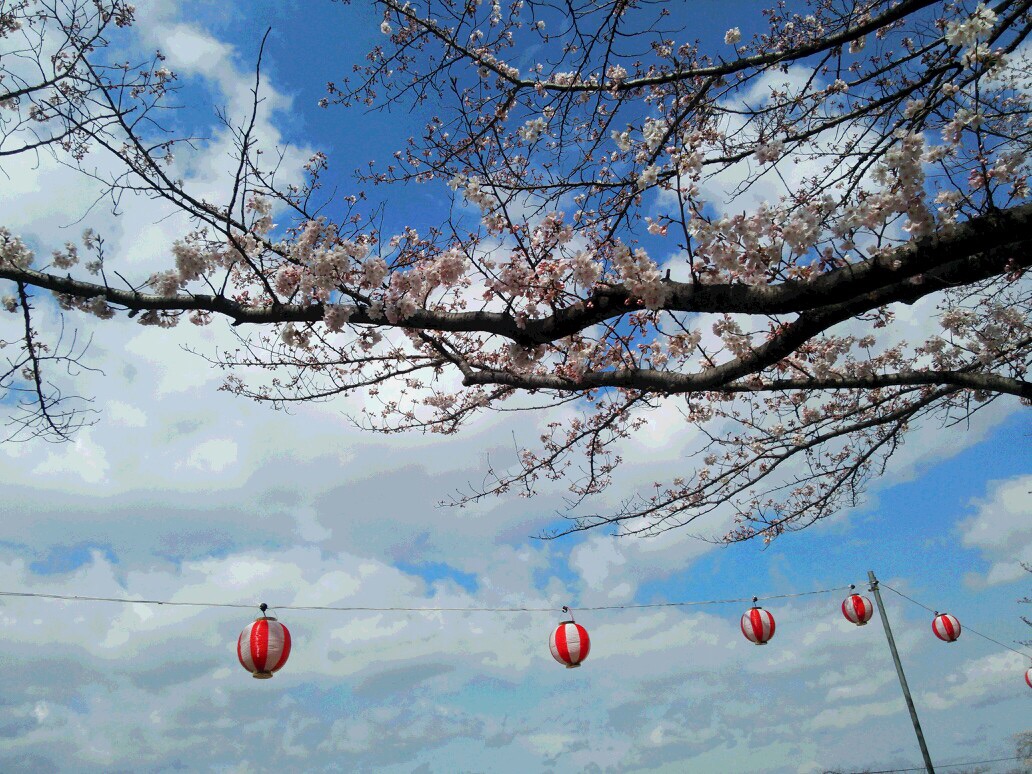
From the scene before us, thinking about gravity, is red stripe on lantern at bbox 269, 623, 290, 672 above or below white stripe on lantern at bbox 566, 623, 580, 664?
above

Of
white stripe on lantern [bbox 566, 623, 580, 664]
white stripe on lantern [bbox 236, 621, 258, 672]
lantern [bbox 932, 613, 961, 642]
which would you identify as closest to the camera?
white stripe on lantern [bbox 236, 621, 258, 672]

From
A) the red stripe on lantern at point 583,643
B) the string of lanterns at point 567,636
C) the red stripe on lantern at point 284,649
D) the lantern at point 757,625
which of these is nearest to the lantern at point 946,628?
the string of lanterns at point 567,636

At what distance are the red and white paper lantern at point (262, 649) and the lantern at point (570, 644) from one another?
2.68 meters

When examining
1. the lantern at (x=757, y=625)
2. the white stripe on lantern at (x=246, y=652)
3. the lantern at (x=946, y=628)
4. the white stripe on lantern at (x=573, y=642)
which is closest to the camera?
the white stripe on lantern at (x=246, y=652)

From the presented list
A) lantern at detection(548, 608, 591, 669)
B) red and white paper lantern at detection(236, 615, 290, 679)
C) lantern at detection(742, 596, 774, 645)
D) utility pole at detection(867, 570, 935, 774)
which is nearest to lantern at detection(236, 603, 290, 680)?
red and white paper lantern at detection(236, 615, 290, 679)

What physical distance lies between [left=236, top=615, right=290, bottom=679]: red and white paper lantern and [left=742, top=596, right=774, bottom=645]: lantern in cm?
559

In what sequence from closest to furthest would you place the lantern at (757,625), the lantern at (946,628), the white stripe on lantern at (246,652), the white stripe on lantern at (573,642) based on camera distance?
1. the white stripe on lantern at (246,652)
2. the white stripe on lantern at (573,642)
3. the lantern at (757,625)
4. the lantern at (946,628)

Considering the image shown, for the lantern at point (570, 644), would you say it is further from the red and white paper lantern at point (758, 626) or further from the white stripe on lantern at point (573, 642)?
the red and white paper lantern at point (758, 626)

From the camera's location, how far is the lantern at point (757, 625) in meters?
8.34

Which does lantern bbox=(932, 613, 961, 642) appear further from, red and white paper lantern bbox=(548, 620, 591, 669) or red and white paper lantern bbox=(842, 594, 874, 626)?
red and white paper lantern bbox=(548, 620, 591, 669)

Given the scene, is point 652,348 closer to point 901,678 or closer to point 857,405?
point 857,405

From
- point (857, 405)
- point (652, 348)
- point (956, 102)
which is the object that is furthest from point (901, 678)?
point (956, 102)

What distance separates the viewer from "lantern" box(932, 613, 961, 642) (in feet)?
32.9

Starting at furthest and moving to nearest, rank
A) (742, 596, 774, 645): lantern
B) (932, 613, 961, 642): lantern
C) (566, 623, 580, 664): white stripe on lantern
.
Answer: (932, 613, 961, 642): lantern → (742, 596, 774, 645): lantern → (566, 623, 580, 664): white stripe on lantern
